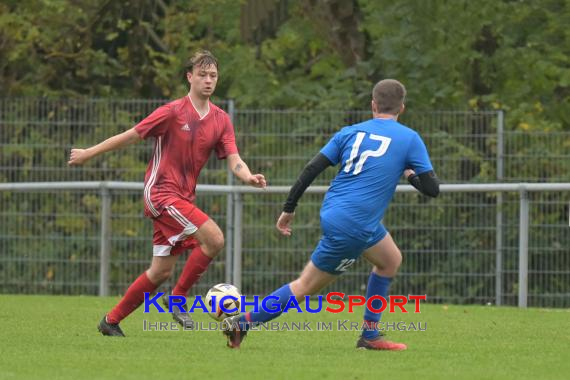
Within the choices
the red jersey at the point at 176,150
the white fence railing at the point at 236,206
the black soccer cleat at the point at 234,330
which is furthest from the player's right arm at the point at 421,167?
the white fence railing at the point at 236,206

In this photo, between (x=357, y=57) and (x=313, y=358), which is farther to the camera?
(x=357, y=57)

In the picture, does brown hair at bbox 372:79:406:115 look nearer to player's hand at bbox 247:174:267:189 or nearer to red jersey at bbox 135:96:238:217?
player's hand at bbox 247:174:267:189

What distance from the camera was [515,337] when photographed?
33.8 ft

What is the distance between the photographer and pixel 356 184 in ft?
27.6

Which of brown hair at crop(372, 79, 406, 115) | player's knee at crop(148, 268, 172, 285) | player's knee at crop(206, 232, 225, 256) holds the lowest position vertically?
player's knee at crop(148, 268, 172, 285)

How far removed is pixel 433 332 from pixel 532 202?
480cm

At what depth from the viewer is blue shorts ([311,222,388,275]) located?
8.32m

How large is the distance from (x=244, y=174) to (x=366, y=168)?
1413 mm

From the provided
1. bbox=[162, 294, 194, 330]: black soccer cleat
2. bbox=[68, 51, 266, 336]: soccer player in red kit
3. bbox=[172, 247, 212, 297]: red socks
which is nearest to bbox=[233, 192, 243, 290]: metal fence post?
bbox=[162, 294, 194, 330]: black soccer cleat

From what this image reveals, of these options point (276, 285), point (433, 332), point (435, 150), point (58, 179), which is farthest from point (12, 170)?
point (433, 332)

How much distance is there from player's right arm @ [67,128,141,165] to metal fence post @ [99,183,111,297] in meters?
5.82

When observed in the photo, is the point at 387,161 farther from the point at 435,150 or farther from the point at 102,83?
the point at 102,83

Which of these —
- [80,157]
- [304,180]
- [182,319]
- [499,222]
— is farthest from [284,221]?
[499,222]

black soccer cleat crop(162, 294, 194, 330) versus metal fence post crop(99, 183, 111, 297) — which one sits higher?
metal fence post crop(99, 183, 111, 297)
